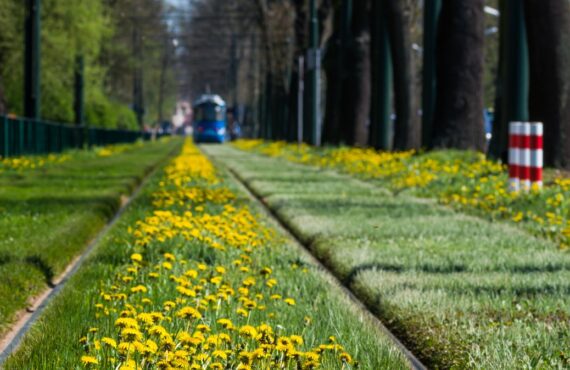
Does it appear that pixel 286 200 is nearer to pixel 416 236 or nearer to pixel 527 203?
pixel 527 203

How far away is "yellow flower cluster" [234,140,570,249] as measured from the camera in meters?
12.5

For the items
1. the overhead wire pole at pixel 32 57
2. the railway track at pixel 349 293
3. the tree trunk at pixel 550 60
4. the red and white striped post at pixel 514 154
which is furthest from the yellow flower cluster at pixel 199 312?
the overhead wire pole at pixel 32 57

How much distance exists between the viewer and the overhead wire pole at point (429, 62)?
2511 centimetres

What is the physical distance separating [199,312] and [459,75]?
1795 cm

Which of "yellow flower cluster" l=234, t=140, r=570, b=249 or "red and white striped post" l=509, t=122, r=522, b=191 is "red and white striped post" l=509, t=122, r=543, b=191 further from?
"yellow flower cluster" l=234, t=140, r=570, b=249

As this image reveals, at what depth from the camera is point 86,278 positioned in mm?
7758

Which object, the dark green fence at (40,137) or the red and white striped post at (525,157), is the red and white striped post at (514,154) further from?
the dark green fence at (40,137)

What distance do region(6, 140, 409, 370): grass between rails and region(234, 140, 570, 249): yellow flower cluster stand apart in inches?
118

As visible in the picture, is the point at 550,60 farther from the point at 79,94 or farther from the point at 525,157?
the point at 79,94

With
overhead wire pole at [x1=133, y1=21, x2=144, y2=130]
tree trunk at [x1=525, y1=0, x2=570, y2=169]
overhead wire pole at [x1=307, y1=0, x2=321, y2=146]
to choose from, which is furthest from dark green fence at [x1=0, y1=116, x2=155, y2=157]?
overhead wire pole at [x1=133, y1=21, x2=144, y2=130]

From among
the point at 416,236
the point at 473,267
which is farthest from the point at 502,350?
the point at 416,236

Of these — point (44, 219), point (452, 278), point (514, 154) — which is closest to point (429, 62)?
point (514, 154)

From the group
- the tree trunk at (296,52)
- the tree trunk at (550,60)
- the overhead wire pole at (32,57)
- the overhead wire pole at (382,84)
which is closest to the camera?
the tree trunk at (550,60)

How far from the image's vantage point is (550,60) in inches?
658
